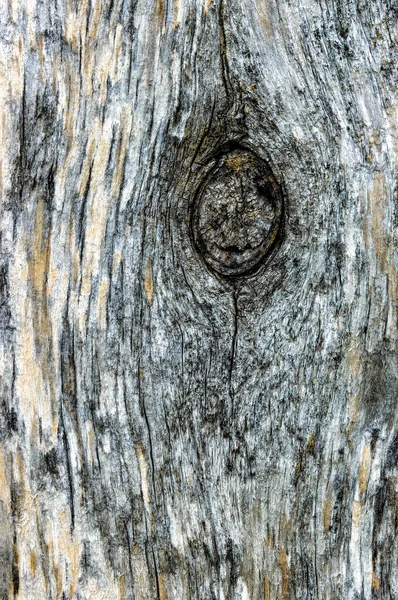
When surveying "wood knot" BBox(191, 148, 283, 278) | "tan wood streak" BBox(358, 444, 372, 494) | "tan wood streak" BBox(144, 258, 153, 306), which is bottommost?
"tan wood streak" BBox(358, 444, 372, 494)

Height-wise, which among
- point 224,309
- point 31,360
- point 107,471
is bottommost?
point 107,471

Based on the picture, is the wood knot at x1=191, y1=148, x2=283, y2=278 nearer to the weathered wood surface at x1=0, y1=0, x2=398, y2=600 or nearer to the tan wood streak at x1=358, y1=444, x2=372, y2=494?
the weathered wood surface at x1=0, y1=0, x2=398, y2=600

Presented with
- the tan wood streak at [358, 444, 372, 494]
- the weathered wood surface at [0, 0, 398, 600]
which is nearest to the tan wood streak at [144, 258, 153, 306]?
the weathered wood surface at [0, 0, 398, 600]

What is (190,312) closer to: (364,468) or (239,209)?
(239,209)

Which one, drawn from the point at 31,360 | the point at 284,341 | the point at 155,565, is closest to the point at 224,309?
the point at 284,341

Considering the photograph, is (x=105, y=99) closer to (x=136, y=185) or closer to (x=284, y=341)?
(x=136, y=185)

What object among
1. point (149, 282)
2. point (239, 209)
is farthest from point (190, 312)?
point (239, 209)

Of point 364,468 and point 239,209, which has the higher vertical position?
point 239,209
